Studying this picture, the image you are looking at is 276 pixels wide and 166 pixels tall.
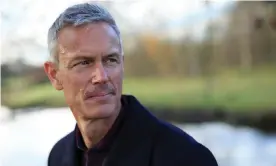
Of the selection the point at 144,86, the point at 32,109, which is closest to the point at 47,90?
the point at 32,109

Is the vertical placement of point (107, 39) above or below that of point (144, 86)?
above

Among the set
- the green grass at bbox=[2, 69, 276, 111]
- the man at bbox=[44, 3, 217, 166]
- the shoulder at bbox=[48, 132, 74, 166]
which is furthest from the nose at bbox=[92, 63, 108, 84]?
the green grass at bbox=[2, 69, 276, 111]

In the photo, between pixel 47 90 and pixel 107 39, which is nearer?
pixel 107 39

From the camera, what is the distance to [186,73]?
5.07 feet

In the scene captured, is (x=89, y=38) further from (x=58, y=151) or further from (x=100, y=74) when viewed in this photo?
(x=58, y=151)

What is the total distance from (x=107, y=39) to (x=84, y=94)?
10cm

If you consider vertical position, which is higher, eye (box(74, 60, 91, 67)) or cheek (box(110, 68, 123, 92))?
eye (box(74, 60, 91, 67))

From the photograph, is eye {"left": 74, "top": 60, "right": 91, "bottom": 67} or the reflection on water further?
the reflection on water

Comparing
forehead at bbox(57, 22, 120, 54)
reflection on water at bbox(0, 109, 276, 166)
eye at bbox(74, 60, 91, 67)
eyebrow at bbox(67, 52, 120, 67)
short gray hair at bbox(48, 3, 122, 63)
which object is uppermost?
short gray hair at bbox(48, 3, 122, 63)

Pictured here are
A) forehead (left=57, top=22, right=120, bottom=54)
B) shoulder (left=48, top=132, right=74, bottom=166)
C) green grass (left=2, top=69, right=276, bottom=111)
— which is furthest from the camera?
green grass (left=2, top=69, right=276, bottom=111)

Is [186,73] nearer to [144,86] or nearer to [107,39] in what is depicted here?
[144,86]

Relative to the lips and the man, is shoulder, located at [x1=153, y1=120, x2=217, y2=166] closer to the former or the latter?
the man

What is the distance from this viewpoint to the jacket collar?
0.79m

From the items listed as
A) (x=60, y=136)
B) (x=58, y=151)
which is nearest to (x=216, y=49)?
(x=60, y=136)
